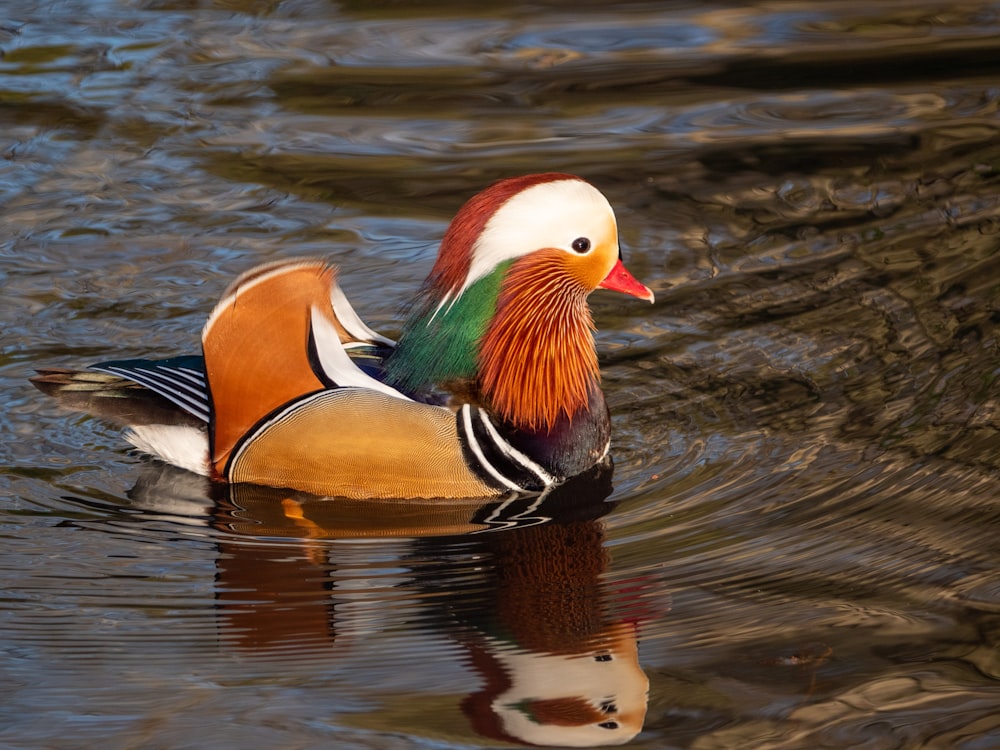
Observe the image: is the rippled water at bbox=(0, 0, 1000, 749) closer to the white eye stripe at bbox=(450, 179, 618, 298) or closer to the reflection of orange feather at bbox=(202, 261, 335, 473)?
the reflection of orange feather at bbox=(202, 261, 335, 473)

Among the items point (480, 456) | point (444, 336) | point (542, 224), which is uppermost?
point (542, 224)

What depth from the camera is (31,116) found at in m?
9.57

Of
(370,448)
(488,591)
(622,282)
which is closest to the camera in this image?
(488,591)

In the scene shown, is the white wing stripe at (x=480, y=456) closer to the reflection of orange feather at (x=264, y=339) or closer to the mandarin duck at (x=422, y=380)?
the mandarin duck at (x=422, y=380)

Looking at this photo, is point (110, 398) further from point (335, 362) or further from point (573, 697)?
point (573, 697)

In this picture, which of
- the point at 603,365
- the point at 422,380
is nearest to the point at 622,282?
the point at 422,380

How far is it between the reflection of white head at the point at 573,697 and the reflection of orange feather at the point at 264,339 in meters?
1.60

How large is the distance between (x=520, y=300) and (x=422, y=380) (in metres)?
0.50

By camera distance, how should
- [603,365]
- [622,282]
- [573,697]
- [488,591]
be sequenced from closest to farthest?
[573,697] < [488,591] < [622,282] < [603,365]

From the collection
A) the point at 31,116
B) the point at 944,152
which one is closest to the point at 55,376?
the point at 31,116

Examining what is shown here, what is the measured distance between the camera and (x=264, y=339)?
5.85 metres

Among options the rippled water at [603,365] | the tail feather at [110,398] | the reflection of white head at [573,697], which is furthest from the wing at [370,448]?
the reflection of white head at [573,697]

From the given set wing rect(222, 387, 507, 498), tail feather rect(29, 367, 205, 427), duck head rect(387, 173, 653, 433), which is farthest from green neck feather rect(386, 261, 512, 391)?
tail feather rect(29, 367, 205, 427)

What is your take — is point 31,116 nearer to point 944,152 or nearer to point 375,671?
point 944,152
